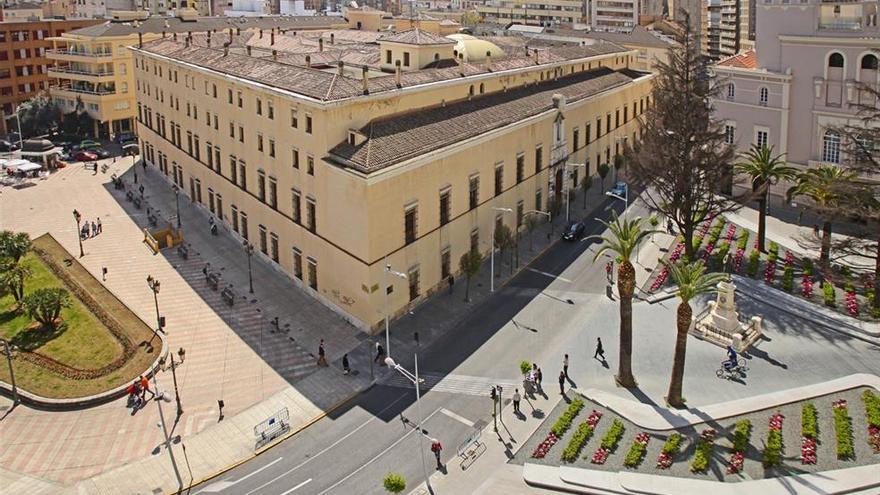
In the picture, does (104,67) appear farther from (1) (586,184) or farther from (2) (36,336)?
(1) (586,184)

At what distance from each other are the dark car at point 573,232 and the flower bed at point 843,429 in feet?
88.0

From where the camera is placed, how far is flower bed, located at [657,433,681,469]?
30789mm

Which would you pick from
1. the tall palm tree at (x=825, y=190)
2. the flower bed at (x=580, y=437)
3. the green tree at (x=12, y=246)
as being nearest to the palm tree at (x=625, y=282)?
the flower bed at (x=580, y=437)

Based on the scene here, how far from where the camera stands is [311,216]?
47.1m

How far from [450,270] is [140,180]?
42515mm

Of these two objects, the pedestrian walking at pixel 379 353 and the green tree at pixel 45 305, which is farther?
the green tree at pixel 45 305

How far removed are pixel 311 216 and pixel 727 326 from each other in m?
25.8

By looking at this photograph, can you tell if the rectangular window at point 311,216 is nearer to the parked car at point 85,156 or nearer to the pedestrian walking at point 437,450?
the pedestrian walking at point 437,450

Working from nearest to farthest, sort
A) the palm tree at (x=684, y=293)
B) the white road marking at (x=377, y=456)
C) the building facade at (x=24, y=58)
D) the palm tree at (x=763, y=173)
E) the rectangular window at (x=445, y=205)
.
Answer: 1. the white road marking at (x=377, y=456)
2. the palm tree at (x=684, y=293)
3. the rectangular window at (x=445, y=205)
4. the palm tree at (x=763, y=173)
5. the building facade at (x=24, y=58)

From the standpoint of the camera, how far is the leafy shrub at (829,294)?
43559 millimetres

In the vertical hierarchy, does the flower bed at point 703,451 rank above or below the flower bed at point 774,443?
below

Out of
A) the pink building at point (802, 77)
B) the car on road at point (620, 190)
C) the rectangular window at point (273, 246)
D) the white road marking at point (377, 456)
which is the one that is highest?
the pink building at point (802, 77)

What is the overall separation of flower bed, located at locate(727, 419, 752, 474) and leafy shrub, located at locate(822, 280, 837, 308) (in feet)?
47.4

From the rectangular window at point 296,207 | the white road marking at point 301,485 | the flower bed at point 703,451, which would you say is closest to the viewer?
the flower bed at point 703,451
